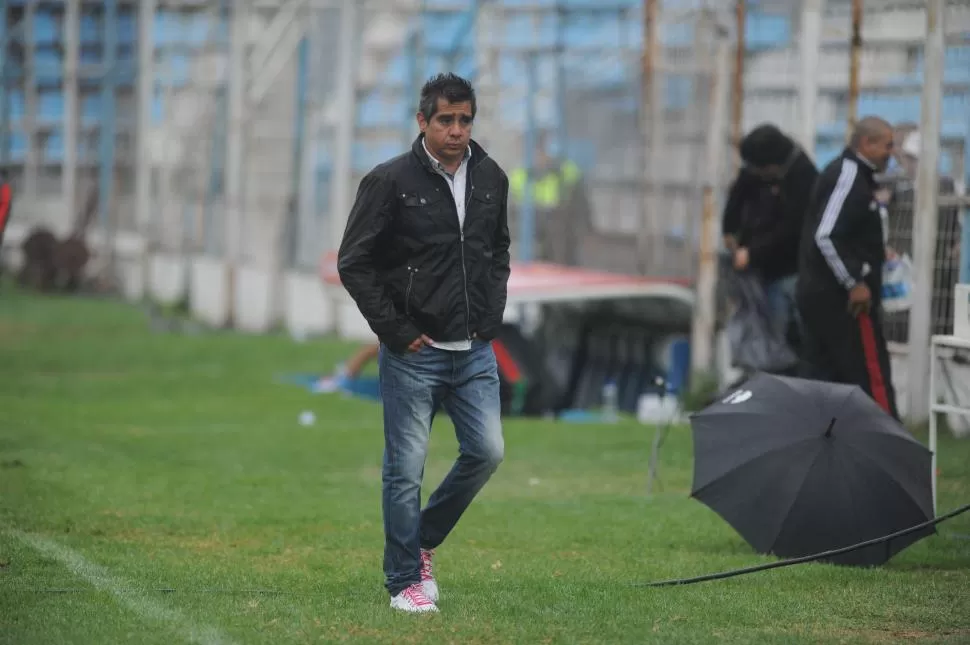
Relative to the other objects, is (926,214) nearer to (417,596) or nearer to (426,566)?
(426,566)

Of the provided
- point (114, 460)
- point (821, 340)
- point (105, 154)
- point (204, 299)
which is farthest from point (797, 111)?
point (105, 154)

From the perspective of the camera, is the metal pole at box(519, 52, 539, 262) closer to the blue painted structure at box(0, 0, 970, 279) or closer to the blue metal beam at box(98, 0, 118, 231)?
the blue painted structure at box(0, 0, 970, 279)

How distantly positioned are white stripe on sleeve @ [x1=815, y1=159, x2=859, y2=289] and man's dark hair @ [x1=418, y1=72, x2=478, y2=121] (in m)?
4.50

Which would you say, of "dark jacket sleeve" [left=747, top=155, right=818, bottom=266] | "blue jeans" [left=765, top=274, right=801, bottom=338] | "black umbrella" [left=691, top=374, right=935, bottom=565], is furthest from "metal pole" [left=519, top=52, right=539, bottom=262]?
"black umbrella" [left=691, top=374, right=935, bottom=565]

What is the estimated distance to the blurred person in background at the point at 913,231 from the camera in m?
14.6

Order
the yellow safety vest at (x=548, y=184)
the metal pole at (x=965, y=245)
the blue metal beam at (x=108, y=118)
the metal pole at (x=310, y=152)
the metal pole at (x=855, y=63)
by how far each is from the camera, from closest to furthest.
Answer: the metal pole at (x=965, y=245) → the metal pole at (x=855, y=63) → the yellow safety vest at (x=548, y=184) → the metal pole at (x=310, y=152) → the blue metal beam at (x=108, y=118)

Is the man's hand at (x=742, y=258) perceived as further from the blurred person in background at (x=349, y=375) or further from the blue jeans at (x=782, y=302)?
the blurred person in background at (x=349, y=375)

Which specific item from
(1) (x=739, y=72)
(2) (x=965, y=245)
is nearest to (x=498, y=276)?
(2) (x=965, y=245)

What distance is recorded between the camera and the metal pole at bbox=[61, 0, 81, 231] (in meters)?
40.6

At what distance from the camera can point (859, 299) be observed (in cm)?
1167

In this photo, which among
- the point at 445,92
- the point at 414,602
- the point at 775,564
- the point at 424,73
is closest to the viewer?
the point at 445,92

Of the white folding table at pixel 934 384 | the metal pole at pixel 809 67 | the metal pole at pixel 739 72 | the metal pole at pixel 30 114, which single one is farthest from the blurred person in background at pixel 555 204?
the metal pole at pixel 30 114

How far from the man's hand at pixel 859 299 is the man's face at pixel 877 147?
768 mm

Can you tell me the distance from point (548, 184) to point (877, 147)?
1153cm
